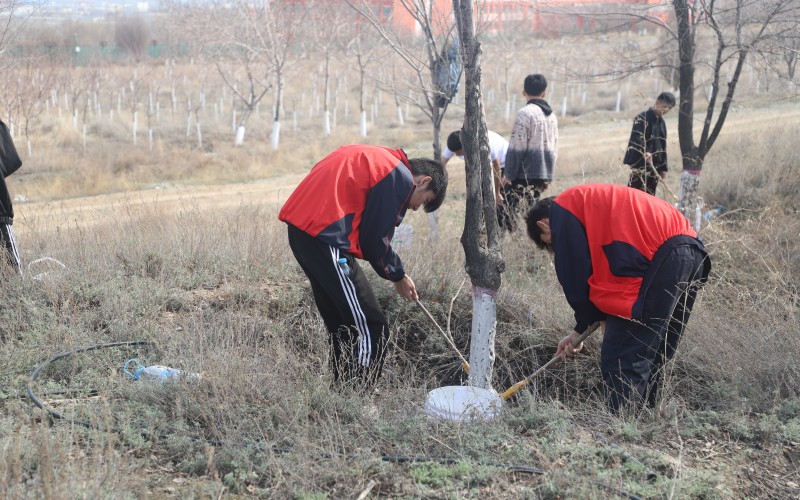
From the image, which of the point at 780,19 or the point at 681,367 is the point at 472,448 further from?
the point at 780,19

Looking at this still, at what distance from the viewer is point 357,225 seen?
13.1 feet

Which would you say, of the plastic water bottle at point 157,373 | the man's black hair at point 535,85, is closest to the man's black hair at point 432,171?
the plastic water bottle at point 157,373

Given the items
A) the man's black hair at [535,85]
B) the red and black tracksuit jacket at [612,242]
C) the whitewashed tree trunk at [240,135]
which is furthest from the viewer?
the whitewashed tree trunk at [240,135]

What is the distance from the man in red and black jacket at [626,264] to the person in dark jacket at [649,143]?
3942 millimetres

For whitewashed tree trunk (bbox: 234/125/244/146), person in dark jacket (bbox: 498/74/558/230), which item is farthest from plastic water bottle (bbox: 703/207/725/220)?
whitewashed tree trunk (bbox: 234/125/244/146)

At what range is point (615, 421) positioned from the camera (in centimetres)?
362

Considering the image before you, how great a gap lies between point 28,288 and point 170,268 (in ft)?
3.23

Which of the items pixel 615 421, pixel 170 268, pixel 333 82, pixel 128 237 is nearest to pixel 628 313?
pixel 615 421

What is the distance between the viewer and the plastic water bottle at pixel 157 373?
3.79 metres

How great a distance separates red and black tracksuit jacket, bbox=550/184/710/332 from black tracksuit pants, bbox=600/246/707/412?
0.23ft

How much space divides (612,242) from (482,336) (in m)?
0.86

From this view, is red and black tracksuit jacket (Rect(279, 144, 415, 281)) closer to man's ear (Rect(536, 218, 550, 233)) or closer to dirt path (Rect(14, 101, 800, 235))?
man's ear (Rect(536, 218, 550, 233))

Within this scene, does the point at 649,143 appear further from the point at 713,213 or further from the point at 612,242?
the point at 612,242

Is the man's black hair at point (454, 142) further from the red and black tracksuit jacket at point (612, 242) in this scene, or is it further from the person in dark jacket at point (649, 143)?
the red and black tracksuit jacket at point (612, 242)
